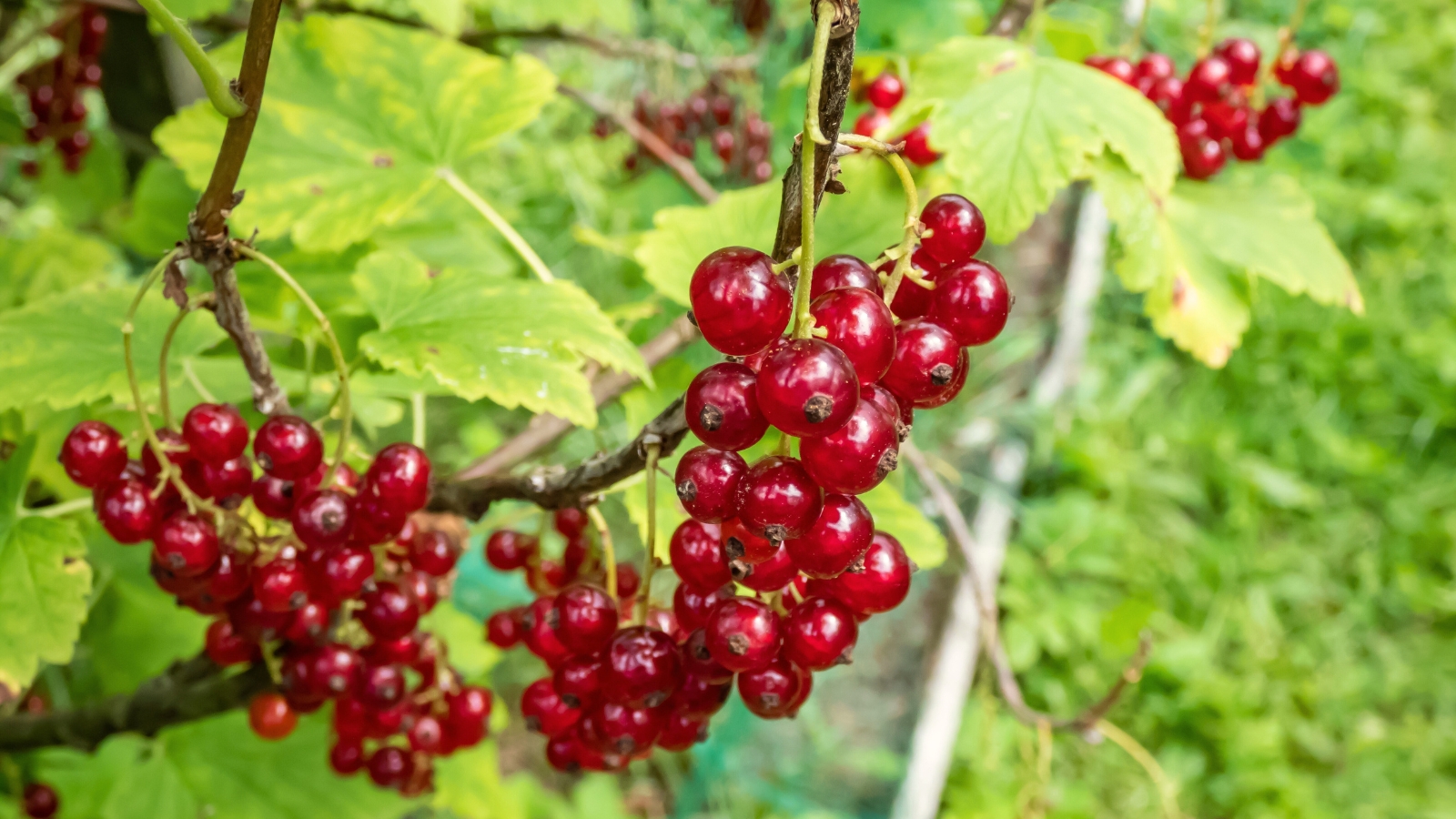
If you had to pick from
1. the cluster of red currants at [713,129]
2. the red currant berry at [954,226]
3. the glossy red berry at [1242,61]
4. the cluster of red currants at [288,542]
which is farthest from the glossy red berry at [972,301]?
the cluster of red currants at [713,129]

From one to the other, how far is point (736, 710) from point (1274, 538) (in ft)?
5.27

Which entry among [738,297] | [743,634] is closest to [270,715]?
[743,634]

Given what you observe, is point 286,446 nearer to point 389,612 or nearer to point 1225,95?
point 389,612

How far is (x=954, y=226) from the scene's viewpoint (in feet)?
1.48

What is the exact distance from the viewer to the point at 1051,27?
1151 millimetres

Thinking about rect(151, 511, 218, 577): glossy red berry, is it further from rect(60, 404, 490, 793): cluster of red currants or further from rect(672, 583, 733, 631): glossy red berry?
rect(672, 583, 733, 631): glossy red berry

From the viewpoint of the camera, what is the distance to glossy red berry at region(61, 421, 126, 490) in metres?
0.61

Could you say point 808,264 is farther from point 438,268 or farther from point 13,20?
point 13,20

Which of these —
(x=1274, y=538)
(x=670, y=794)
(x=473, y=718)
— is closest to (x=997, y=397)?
(x=1274, y=538)

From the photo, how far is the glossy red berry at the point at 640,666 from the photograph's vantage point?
518mm

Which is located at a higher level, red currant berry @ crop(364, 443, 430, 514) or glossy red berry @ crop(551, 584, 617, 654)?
red currant berry @ crop(364, 443, 430, 514)

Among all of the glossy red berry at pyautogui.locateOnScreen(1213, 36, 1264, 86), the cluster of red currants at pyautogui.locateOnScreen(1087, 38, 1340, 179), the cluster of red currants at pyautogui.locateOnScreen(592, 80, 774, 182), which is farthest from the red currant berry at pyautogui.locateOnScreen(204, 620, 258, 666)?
the cluster of red currants at pyautogui.locateOnScreen(592, 80, 774, 182)

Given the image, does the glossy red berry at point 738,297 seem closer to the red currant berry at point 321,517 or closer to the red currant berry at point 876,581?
the red currant berry at point 876,581

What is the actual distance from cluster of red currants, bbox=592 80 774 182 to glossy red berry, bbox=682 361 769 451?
160 centimetres
